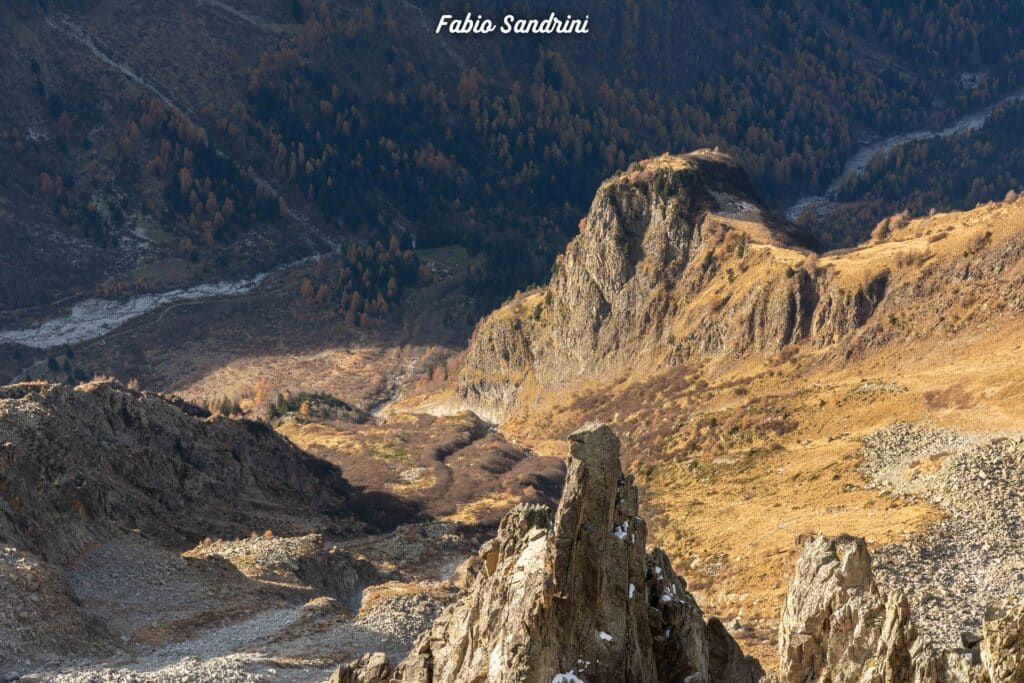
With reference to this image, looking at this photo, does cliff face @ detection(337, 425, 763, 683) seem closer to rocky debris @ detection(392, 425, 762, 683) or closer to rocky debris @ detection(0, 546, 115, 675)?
rocky debris @ detection(392, 425, 762, 683)

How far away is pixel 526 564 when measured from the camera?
39500mm

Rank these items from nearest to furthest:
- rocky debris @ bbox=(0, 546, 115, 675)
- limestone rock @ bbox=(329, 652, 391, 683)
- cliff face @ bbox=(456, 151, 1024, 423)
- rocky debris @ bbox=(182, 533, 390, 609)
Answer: limestone rock @ bbox=(329, 652, 391, 683)
rocky debris @ bbox=(0, 546, 115, 675)
rocky debris @ bbox=(182, 533, 390, 609)
cliff face @ bbox=(456, 151, 1024, 423)

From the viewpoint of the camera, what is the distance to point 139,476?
9825 centimetres

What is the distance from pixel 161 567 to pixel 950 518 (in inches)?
1839

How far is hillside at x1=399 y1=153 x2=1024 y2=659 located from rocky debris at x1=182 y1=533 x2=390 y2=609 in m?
21.9

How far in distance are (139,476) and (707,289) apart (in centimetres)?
7169

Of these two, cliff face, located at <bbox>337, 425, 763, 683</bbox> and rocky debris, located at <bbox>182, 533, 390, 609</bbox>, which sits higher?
cliff face, located at <bbox>337, 425, 763, 683</bbox>

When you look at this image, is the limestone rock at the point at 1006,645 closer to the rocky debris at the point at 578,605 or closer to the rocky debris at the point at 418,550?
the rocky debris at the point at 578,605

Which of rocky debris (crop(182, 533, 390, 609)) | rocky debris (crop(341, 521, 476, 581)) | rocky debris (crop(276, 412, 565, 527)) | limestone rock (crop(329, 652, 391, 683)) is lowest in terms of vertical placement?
rocky debris (crop(276, 412, 565, 527))

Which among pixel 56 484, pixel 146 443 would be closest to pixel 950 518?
pixel 56 484

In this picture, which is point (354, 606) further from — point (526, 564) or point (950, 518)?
point (526, 564)

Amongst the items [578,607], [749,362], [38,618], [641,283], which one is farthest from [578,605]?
[641,283]

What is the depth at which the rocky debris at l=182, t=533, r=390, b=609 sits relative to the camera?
276ft

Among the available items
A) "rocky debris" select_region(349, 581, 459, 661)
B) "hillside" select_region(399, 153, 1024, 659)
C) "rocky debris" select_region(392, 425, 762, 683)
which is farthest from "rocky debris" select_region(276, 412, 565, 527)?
"rocky debris" select_region(392, 425, 762, 683)
